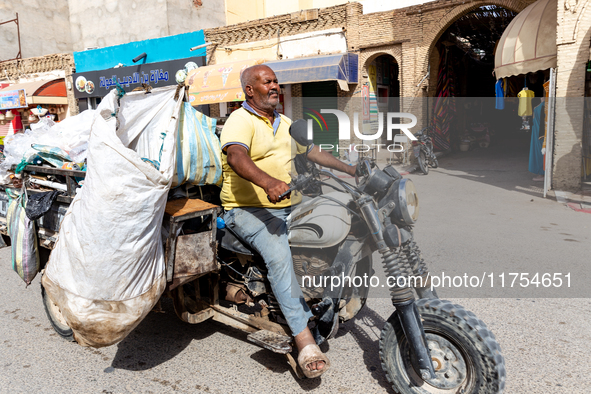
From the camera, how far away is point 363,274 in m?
3.10

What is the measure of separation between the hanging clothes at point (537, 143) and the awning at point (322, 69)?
21.3 feet

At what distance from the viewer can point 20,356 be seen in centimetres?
343

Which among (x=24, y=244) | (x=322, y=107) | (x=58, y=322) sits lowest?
(x=58, y=322)

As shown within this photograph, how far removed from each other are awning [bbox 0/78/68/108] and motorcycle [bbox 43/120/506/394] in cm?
2446

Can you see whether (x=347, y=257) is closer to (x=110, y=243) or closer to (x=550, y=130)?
(x=110, y=243)

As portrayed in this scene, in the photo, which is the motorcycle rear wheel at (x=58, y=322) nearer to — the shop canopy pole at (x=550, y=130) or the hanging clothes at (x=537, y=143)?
the shop canopy pole at (x=550, y=130)

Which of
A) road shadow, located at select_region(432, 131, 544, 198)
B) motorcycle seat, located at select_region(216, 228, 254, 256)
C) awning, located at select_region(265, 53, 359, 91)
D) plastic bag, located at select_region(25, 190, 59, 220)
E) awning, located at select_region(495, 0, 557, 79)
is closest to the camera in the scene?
motorcycle seat, located at select_region(216, 228, 254, 256)

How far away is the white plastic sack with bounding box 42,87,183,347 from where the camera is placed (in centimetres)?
256

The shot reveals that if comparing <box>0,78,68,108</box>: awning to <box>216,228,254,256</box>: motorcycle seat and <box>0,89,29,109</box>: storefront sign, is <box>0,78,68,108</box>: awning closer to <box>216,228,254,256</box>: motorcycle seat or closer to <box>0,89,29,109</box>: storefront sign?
<box>0,89,29,109</box>: storefront sign

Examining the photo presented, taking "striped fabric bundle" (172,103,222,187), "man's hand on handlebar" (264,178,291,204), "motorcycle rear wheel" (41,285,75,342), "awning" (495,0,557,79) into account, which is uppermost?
"awning" (495,0,557,79)

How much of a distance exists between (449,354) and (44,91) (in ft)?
86.4

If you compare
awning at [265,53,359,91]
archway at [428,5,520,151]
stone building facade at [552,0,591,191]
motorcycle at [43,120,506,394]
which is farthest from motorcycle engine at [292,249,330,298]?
archway at [428,5,520,151]

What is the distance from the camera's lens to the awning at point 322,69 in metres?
15.6

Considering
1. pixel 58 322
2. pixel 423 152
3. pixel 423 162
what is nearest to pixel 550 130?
pixel 423 162
